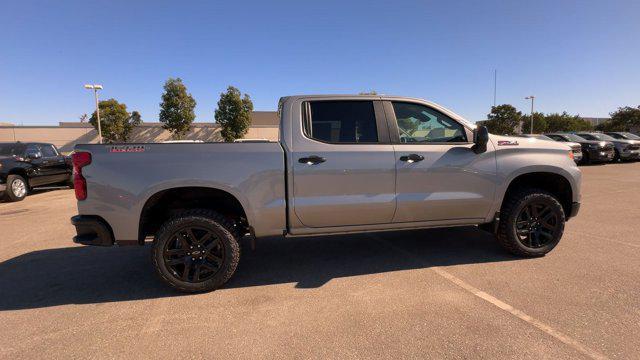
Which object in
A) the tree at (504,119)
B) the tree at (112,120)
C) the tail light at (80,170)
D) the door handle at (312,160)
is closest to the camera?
the tail light at (80,170)

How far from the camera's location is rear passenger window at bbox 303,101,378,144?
12.1 feet

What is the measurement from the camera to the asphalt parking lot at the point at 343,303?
2.54 m

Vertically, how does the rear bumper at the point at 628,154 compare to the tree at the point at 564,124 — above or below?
below

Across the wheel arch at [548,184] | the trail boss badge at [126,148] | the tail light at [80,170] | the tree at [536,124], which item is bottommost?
the wheel arch at [548,184]

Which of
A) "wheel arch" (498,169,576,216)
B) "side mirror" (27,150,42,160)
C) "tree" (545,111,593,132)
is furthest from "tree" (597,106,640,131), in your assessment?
"side mirror" (27,150,42,160)

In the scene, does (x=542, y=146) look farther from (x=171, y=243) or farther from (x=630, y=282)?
(x=171, y=243)

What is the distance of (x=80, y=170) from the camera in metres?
3.24

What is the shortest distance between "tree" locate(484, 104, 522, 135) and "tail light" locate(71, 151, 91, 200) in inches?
2106

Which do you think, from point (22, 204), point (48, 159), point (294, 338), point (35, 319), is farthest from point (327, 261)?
point (48, 159)

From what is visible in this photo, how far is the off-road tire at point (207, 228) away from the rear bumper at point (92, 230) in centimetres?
45

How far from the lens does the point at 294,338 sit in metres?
2.65

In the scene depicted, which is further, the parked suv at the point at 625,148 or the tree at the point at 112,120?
the tree at the point at 112,120

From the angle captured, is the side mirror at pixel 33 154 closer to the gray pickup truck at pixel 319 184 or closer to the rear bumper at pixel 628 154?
the gray pickup truck at pixel 319 184

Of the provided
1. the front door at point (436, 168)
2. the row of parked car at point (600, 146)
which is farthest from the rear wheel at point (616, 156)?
the front door at point (436, 168)
